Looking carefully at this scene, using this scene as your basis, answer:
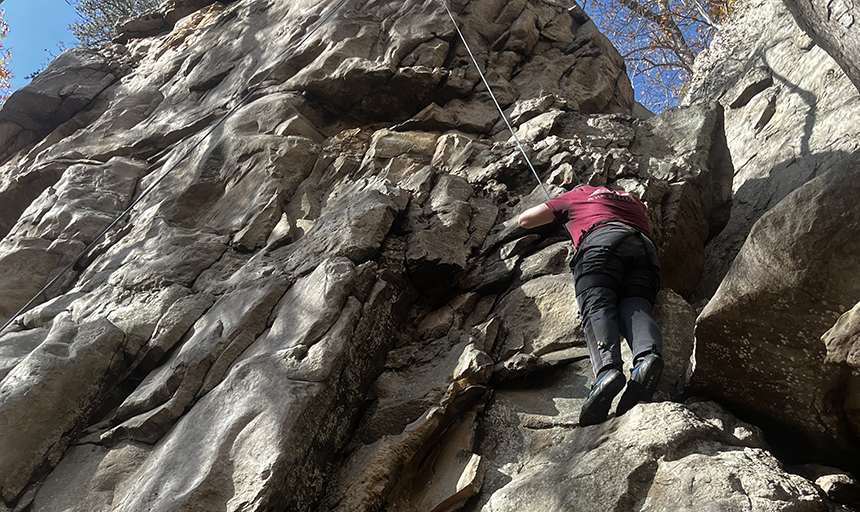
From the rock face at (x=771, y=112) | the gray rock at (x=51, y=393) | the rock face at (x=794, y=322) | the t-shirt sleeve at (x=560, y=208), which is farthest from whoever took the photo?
the rock face at (x=771, y=112)

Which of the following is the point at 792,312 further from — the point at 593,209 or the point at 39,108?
the point at 39,108

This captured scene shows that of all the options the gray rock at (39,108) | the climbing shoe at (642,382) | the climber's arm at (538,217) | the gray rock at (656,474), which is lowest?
the gray rock at (656,474)

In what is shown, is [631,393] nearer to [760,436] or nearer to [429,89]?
[760,436]

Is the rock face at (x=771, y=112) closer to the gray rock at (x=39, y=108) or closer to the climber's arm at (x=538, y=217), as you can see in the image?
the climber's arm at (x=538, y=217)

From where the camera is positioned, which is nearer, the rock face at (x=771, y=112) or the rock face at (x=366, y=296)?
the rock face at (x=366, y=296)

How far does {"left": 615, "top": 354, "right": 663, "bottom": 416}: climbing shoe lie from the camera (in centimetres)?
379

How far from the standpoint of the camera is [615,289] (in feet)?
14.4

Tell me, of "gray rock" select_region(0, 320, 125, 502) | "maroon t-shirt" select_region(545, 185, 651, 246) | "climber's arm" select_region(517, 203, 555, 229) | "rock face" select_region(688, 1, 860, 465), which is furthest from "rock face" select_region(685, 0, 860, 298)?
"gray rock" select_region(0, 320, 125, 502)

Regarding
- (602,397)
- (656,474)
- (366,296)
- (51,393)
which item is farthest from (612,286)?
(51,393)

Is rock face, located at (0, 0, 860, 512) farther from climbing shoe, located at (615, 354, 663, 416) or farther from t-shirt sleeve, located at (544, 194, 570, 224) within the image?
t-shirt sleeve, located at (544, 194, 570, 224)

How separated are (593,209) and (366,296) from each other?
2080 millimetres

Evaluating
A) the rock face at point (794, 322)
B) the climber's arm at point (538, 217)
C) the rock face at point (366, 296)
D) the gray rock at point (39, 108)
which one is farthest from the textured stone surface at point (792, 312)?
the gray rock at point (39, 108)

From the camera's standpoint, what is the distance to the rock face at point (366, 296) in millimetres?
3957

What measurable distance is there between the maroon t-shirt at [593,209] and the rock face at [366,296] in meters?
0.60
